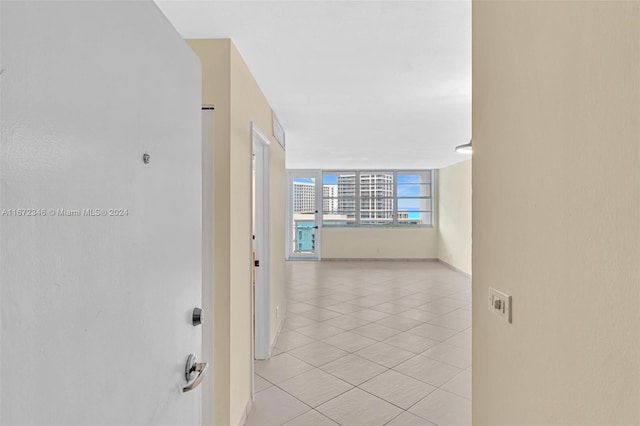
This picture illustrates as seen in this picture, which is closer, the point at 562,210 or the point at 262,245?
the point at 562,210

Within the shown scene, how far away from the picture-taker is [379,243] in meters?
9.45

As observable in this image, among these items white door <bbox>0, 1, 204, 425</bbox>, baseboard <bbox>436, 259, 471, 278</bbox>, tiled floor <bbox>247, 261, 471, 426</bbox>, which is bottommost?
tiled floor <bbox>247, 261, 471, 426</bbox>

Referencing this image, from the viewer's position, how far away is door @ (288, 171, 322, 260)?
963cm

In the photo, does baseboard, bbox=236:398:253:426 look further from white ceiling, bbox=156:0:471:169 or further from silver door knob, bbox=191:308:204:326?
white ceiling, bbox=156:0:471:169

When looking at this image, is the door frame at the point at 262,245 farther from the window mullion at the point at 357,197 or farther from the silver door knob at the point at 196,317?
the window mullion at the point at 357,197

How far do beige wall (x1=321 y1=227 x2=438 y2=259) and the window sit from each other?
0.27 m

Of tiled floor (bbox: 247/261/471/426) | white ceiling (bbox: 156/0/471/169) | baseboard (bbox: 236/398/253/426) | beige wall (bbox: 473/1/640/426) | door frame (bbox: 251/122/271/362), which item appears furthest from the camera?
door frame (bbox: 251/122/271/362)

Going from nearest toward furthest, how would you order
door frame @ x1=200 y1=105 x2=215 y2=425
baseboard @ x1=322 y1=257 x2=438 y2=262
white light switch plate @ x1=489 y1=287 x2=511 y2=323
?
white light switch plate @ x1=489 y1=287 x2=511 y2=323
door frame @ x1=200 y1=105 x2=215 y2=425
baseboard @ x1=322 y1=257 x2=438 y2=262

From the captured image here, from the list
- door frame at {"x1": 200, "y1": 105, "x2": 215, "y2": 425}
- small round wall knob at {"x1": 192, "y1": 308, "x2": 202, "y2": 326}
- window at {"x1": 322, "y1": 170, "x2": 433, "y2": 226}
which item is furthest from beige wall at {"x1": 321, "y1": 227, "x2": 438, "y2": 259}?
small round wall knob at {"x1": 192, "y1": 308, "x2": 202, "y2": 326}

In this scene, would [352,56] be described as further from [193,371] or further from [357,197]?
[357,197]

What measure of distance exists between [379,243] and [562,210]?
866 centimetres

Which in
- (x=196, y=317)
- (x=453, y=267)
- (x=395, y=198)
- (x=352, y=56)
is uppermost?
(x=352, y=56)

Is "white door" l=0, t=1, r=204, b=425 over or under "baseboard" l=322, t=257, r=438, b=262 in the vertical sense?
over

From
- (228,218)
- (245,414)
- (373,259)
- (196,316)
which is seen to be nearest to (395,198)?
(373,259)
